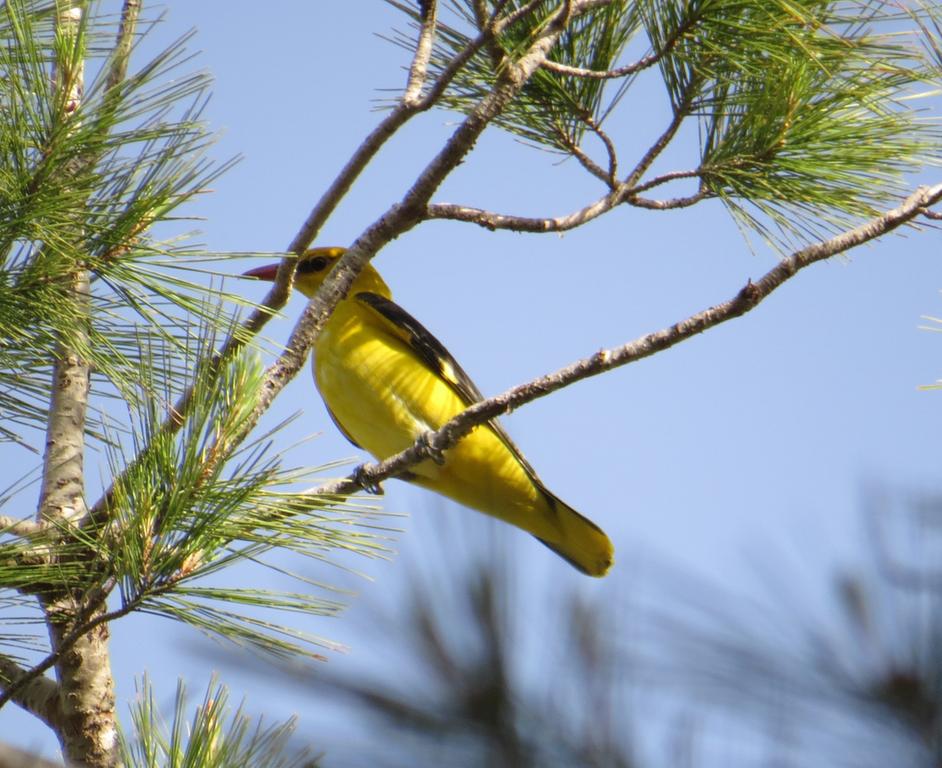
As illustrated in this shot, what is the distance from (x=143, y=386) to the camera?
2.02m

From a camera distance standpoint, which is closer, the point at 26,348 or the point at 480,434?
the point at 26,348

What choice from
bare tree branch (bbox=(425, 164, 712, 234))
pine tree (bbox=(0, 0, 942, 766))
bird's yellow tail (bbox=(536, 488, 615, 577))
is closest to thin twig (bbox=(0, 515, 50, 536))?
pine tree (bbox=(0, 0, 942, 766))

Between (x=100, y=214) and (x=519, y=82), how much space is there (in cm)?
103

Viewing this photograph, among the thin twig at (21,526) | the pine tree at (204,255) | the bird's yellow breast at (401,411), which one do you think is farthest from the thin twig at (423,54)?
the bird's yellow breast at (401,411)

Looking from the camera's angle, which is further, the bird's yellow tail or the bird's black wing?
the bird's black wing

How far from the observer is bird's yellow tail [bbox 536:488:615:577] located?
398 cm

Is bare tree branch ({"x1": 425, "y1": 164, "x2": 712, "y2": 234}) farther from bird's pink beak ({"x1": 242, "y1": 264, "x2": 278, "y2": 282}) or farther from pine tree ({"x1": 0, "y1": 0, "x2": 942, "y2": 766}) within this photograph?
bird's pink beak ({"x1": 242, "y1": 264, "x2": 278, "y2": 282})

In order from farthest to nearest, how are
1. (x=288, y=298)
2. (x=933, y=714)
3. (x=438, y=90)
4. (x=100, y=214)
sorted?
(x=288, y=298), (x=438, y=90), (x=100, y=214), (x=933, y=714)

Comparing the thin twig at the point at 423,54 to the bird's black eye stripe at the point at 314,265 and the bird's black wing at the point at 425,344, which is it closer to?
the bird's black wing at the point at 425,344

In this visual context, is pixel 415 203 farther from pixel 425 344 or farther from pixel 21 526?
pixel 425 344

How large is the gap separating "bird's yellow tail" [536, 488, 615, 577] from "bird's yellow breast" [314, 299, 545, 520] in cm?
9

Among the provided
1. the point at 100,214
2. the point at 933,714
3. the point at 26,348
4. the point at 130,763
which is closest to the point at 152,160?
the point at 100,214

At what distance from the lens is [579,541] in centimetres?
402

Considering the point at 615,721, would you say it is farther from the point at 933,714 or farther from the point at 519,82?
the point at 519,82
